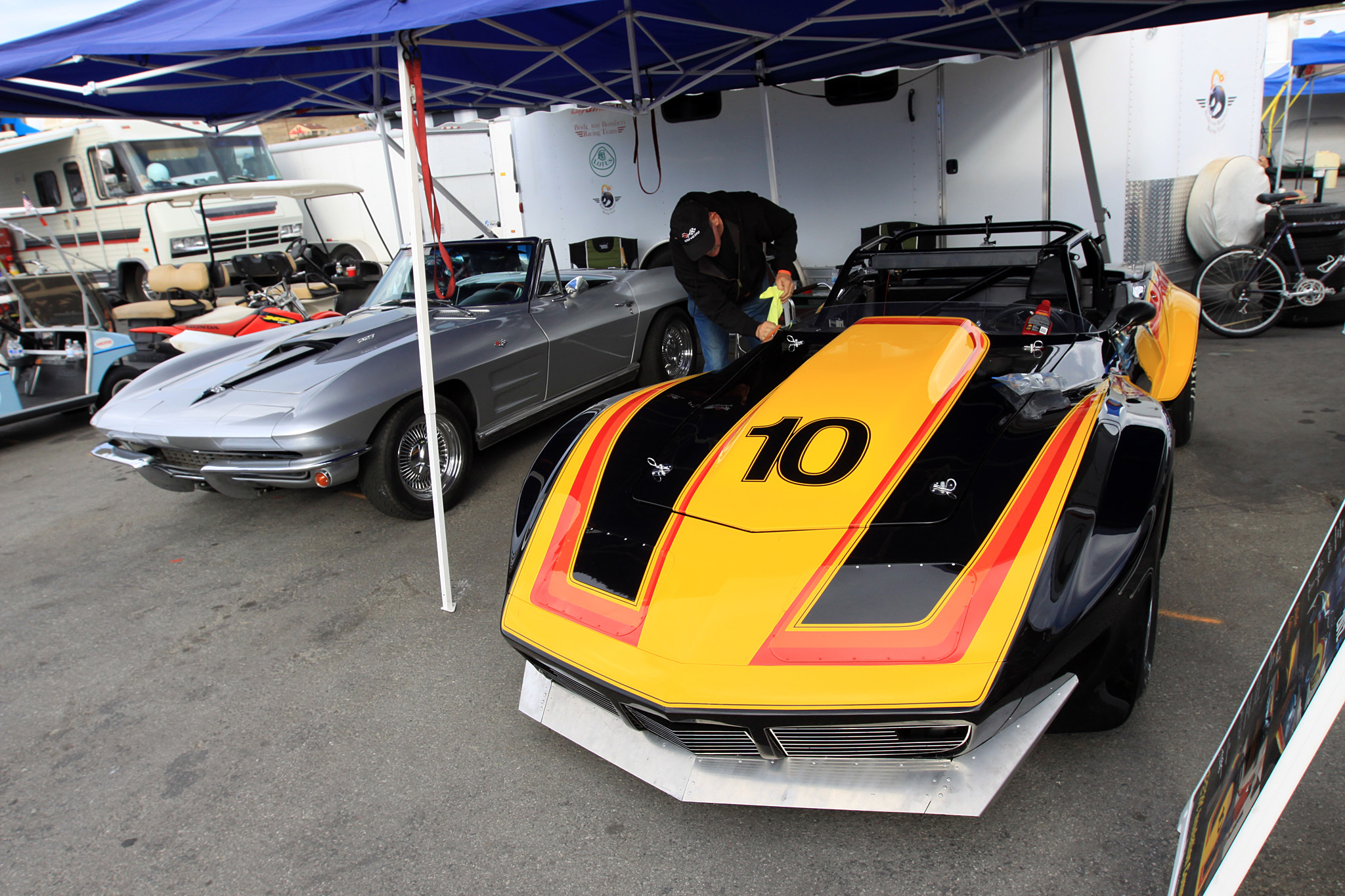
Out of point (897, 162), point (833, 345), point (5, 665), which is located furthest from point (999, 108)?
point (5, 665)

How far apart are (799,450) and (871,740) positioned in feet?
3.11

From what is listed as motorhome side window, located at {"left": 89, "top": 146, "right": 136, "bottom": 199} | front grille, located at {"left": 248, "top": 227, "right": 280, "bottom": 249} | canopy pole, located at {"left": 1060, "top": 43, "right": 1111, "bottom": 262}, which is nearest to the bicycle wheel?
canopy pole, located at {"left": 1060, "top": 43, "right": 1111, "bottom": 262}

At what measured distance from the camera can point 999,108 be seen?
251 inches

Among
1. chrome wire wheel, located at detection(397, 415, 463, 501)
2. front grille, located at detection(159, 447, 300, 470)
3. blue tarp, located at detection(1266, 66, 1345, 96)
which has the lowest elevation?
chrome wire wheel, located at detection(397, 415, 463, 501)

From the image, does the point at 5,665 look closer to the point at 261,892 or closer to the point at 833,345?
the point at 261,892

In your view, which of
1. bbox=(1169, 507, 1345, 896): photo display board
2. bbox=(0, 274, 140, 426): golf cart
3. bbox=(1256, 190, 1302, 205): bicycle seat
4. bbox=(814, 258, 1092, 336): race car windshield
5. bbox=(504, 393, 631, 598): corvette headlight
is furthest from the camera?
bbox=(1256, 190, 1302, 205): bicycle seat

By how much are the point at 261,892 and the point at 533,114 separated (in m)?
8.31

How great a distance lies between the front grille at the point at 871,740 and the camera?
181 cm

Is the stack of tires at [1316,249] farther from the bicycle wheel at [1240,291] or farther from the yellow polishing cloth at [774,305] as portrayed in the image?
the yellow polishing cloth at [774,305]

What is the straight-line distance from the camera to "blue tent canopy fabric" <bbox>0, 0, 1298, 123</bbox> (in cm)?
312

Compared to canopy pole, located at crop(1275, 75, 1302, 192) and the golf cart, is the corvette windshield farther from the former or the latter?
canopy pole, located at crop(1275, 75, 1302, 192)

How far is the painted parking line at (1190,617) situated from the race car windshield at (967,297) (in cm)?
109

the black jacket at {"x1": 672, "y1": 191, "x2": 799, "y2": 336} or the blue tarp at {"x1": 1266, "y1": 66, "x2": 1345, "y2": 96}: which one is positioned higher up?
the blue tarp at {"x1": 1266, "y1": 66, "x2": 1345, "y2": 96}

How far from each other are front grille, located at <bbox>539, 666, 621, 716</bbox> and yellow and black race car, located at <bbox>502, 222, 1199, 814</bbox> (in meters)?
0.01
